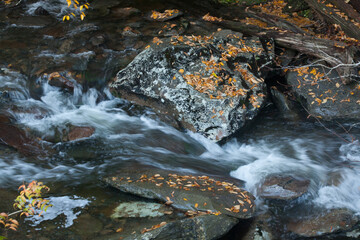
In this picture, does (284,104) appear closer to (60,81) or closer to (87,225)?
(60,81)

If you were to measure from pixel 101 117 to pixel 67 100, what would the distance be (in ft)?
3.63

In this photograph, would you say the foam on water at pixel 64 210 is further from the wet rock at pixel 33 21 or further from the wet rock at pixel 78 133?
the wet rock at pixel 33 21

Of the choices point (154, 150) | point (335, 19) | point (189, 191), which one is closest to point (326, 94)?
point (335, 19)

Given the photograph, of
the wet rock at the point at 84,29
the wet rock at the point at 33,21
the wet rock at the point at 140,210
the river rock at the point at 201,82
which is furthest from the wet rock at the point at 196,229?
the wet rock at the point at 33,21

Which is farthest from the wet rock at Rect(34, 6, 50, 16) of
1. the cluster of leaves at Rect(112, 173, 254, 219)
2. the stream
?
the cluster of leaves at Rect(112, 173, 254, 219)

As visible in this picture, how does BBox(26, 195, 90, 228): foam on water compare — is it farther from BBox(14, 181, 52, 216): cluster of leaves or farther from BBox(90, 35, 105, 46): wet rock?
BBox(90, 35, 105, 46): wet rock

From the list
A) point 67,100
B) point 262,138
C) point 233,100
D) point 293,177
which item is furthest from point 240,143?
point 67,100

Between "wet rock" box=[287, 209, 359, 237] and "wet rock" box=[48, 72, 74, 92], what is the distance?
606cm

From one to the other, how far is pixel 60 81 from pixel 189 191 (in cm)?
498

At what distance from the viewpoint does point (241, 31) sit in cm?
945

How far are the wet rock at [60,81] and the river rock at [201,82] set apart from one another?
45.0 inches

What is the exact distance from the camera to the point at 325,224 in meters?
5.30

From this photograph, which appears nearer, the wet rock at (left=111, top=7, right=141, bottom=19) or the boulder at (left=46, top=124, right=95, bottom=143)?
the boulder at (left=46, top=124, right=95, bottom=143)

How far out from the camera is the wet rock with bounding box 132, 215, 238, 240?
4.26 m
